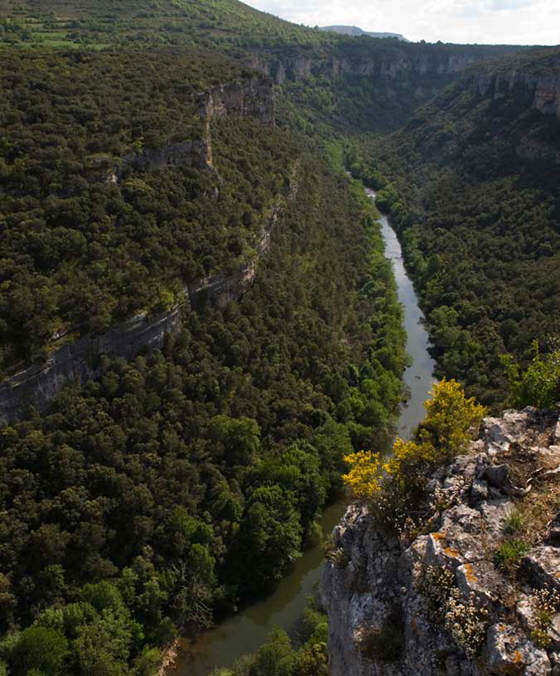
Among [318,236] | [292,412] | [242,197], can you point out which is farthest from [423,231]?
[292,412]

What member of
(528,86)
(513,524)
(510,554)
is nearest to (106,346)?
(513,524)

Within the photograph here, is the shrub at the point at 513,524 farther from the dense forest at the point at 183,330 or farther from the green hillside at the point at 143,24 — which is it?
the green hillside at the point at 143,24

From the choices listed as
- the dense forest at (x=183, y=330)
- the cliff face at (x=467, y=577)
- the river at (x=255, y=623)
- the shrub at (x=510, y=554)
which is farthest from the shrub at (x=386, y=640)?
the river at (x=255, y=623)

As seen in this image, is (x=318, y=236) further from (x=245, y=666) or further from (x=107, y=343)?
(x=245, y=666)

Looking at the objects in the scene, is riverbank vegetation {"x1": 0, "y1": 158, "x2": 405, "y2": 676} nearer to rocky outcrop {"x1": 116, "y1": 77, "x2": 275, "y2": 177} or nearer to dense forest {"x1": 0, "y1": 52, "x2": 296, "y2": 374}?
dense forest {"x1": 0, "y1": 52, "x2": 296, "y2": 374}

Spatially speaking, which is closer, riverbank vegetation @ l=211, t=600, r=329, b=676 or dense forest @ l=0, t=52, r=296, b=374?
riverbank vegetation @ l=211, t=600, r=329, b=676

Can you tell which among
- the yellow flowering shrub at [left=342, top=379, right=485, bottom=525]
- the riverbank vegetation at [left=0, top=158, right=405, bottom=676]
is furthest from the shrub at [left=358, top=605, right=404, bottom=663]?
the riverbank vegetation at [left=0, top=158, right=405, bottom=676]

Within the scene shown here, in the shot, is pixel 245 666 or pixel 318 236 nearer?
pixel 245 666
